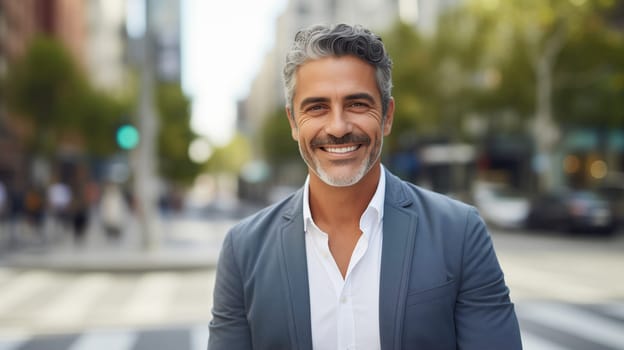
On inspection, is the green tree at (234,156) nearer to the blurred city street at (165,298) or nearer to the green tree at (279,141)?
the green tree at (279,141)

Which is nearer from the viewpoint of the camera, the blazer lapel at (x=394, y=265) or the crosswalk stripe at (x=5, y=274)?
the blazer lapel at (x=394, y=265)

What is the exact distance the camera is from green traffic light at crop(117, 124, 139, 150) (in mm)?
14508

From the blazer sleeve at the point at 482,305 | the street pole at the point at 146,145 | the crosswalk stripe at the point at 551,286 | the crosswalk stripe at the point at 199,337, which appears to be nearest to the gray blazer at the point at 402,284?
the blazer sleeve at the point at 482,305

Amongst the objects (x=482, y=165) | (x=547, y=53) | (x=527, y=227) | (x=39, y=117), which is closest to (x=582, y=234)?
(x=527, y=227)

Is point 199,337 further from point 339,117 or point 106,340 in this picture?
point 339,117

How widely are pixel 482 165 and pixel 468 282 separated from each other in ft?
130

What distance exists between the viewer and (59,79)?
125 ft

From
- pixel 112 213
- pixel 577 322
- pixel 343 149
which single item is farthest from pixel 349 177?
pixel 112 213

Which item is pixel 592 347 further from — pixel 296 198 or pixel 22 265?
Result: pixel 22 265

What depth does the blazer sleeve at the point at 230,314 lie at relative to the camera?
2.12 m

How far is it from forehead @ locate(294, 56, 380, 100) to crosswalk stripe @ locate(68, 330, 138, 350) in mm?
5448

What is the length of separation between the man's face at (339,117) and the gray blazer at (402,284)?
0.18m

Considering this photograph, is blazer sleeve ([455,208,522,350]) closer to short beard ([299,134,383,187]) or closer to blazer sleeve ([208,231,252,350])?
short beard ([299,134,383,187])

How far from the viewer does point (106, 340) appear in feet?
23.8
